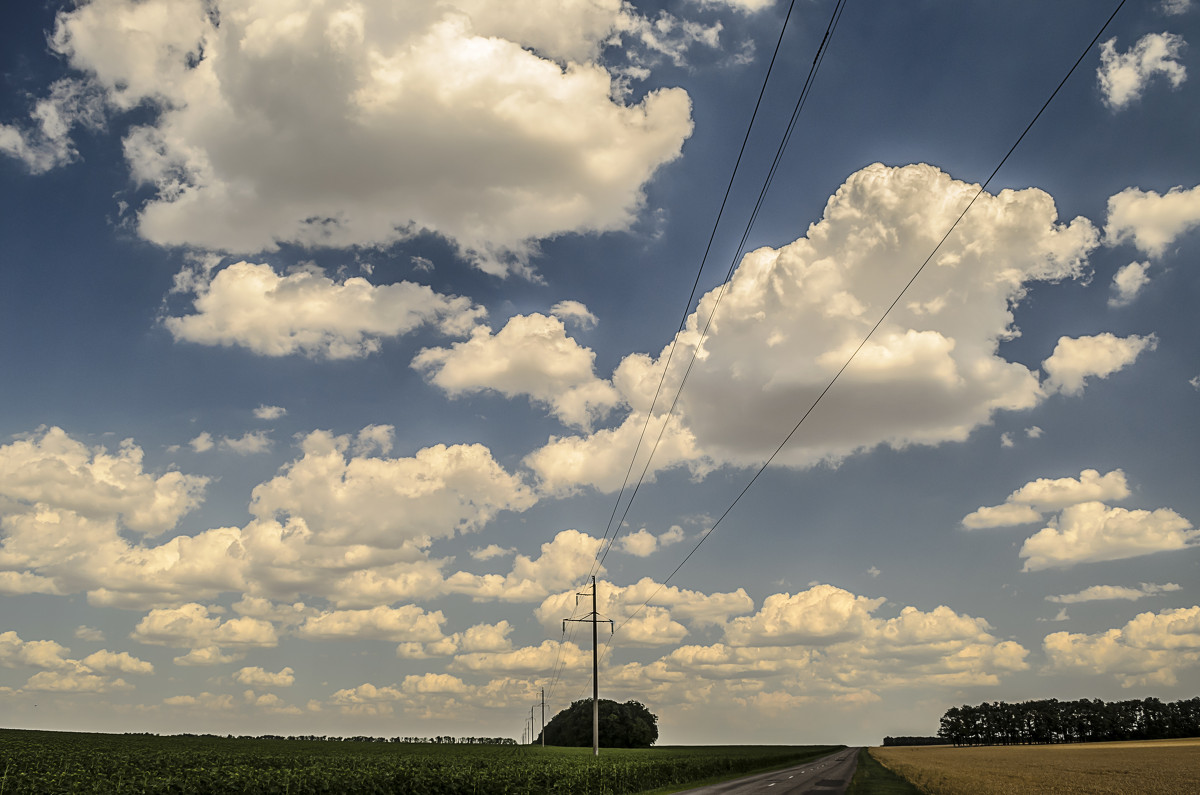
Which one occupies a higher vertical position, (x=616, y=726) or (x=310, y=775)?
(x=310, y=775)

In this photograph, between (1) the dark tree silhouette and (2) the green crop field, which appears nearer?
(2) the green crop field

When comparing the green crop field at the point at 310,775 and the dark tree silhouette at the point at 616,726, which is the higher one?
the green crop field at the point at 310,775

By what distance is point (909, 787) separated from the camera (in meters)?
46.0

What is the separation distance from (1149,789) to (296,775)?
4209 cm

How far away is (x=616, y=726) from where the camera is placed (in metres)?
154

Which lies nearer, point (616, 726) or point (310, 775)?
point (310, 775)

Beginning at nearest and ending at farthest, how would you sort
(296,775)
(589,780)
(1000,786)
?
1. (296,775)
2. (589,780)
3. (1000,786)

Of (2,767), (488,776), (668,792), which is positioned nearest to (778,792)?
A: (668,792)

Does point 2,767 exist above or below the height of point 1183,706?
above

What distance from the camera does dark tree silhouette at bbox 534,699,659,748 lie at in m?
154

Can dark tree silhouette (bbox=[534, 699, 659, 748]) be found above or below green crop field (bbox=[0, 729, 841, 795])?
below

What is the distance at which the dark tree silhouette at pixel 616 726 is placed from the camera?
504 feet

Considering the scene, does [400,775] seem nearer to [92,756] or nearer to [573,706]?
[92,756]

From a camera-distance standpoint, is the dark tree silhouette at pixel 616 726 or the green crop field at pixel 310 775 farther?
the dark tree silhouette at pixel 616 726
